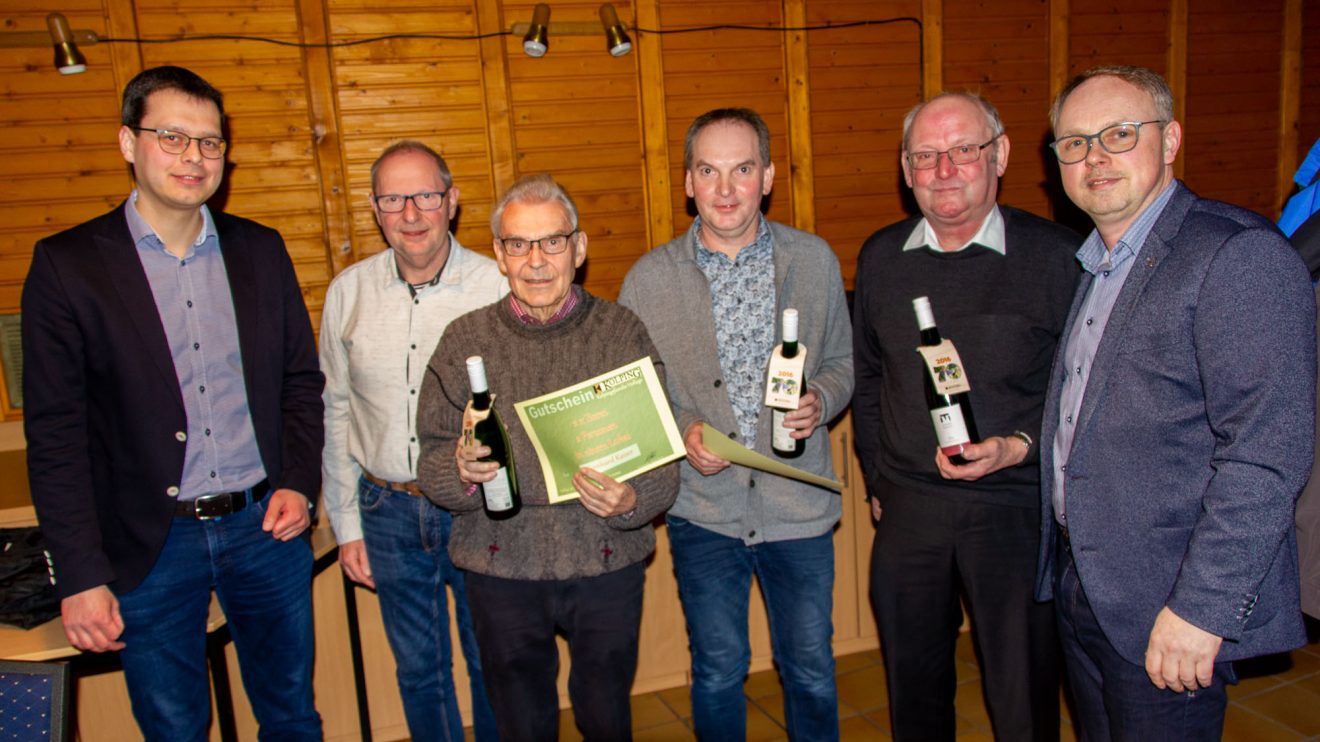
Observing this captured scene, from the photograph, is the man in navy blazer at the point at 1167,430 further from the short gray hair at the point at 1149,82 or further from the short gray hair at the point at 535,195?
the short gray hair at the point at 535,195

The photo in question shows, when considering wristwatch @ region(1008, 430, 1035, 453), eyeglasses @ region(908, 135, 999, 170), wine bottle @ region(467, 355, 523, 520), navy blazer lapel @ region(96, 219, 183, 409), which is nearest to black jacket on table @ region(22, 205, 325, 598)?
navy blazer lapel @ region(96, 219, 183, 409)

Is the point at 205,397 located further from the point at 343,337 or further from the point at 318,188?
the point at 318,188

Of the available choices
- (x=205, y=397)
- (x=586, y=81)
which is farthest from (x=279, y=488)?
(x=586, y=81)

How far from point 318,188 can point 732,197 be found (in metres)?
3.22

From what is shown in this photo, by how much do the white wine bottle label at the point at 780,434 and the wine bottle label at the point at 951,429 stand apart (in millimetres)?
370

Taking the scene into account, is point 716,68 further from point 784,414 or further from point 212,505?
point 212,505

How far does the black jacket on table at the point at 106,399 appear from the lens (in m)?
2.06

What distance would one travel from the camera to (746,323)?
2.45 meters

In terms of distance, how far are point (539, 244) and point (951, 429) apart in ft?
3.63

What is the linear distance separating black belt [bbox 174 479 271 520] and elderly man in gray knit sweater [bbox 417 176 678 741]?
538 millimetres

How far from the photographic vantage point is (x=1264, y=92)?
6031 millimetres

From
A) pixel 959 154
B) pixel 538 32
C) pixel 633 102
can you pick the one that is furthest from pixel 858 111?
pixel 959 154

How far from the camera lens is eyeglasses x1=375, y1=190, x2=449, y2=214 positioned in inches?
97.9

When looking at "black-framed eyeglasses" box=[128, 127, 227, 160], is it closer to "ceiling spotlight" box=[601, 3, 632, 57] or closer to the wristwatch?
the wristwatch
